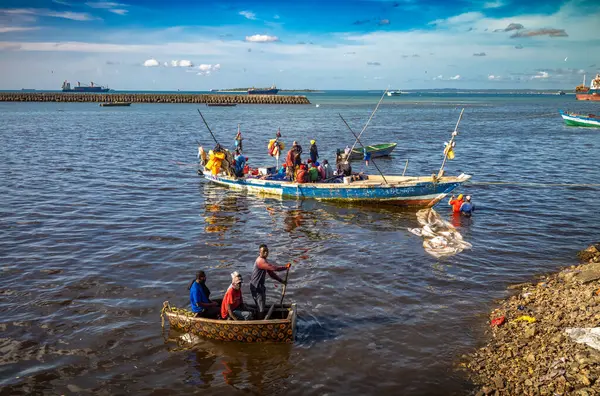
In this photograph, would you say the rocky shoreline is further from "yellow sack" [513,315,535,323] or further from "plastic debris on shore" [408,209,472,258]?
"plastic debris on shore" [408,209,472,258]

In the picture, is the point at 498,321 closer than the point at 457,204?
Yes

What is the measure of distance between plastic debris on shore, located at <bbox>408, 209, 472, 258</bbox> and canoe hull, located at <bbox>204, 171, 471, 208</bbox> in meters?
0.78

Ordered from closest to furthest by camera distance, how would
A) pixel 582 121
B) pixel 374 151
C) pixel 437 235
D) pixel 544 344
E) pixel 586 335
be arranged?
pixel 586 335
pixel 544 344
pixel 437 235
pixel 374 151
pixel 582 121

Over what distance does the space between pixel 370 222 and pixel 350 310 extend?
7.87 m

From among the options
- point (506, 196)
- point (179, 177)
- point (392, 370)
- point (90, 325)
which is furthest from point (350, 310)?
point (179, 177)

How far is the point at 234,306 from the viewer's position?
988 cm

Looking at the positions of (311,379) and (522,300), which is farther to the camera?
(522,300)

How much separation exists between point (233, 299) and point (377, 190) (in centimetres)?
1171

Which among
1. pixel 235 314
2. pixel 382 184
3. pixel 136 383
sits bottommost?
pixel 136 383

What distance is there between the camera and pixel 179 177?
1131 inches

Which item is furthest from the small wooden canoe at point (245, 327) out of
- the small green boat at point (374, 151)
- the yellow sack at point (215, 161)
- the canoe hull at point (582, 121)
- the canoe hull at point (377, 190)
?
the canoe hull at point (582, 121)

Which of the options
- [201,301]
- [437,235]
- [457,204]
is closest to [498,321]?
[201,301]

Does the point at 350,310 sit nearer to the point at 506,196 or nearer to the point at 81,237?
the point at 81,237

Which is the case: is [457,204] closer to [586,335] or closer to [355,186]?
[355,186]
